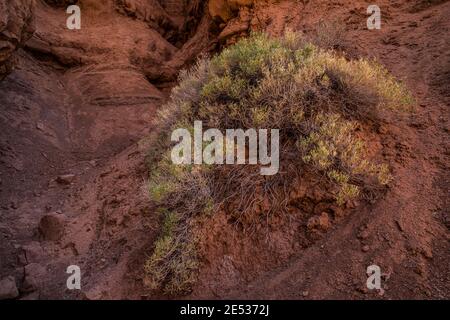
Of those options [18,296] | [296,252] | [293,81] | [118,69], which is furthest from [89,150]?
[296,252]

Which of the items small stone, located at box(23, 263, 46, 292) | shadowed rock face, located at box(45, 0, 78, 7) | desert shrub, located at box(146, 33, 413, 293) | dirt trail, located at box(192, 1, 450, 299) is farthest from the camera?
shadowed rock face, located at box(45, 0, 78, 7)

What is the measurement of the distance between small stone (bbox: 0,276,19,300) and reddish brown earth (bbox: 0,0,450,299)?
0.50 feet

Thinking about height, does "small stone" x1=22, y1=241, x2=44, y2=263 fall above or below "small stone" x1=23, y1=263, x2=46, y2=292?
above

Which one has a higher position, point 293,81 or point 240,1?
point 240,1

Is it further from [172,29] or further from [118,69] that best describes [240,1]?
[172,29]

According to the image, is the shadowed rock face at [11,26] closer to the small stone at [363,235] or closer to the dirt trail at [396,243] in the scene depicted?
the dirt trail at [396,243]

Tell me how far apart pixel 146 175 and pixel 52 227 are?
5.46ft

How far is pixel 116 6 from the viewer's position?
1294cm

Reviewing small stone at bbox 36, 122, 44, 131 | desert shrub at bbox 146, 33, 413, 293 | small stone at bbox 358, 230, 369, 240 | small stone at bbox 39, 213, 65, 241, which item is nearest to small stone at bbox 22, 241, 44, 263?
small stone at bbox 39, 213, 65, 241

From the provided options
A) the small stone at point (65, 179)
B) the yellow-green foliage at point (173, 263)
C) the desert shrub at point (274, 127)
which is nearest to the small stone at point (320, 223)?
the desert shrub at point (274, 127)

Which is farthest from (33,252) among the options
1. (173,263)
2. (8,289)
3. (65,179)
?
(173,263)

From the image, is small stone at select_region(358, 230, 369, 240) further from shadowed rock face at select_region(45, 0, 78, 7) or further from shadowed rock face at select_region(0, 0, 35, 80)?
shadowed rock face at select_region(45, 0, 78, 7)

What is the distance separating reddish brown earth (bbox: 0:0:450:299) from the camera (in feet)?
12.6

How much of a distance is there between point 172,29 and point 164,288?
12.4 meters
